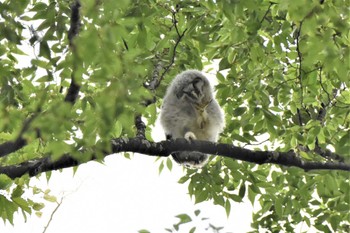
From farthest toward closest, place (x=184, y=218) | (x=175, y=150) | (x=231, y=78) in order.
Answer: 1. (x=231, y=78)
2. (x=175, y=150)
3. (x=184, y=218)

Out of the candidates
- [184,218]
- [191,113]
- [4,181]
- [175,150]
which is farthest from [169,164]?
[4,181]

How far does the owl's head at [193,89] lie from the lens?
791cm

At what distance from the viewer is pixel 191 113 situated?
7891 millimetres

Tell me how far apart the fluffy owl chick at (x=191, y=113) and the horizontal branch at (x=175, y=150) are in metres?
1.77

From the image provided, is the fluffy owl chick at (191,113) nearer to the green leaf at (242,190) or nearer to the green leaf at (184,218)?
the green leaf at (242,190)

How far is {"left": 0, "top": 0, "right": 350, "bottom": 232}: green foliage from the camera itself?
4613 millimetres

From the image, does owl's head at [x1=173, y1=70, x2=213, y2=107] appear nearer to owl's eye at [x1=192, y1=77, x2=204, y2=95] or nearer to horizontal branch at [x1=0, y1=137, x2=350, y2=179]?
owl's eye at [x1=192, y1=77, x2=204, y2=95]

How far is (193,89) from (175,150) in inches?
85.7

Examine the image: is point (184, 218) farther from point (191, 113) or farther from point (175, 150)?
point (191, 113)

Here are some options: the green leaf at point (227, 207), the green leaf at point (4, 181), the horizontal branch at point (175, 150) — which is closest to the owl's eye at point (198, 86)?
the green leaf at point (227, 207)

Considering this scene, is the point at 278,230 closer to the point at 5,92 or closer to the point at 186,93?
the point at 186,93

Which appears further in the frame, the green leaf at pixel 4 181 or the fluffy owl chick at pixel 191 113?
the fluffy owl chick at pixel 191 113

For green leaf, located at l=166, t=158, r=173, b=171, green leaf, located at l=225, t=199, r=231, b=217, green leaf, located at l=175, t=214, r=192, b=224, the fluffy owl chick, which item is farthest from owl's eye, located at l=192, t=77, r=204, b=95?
green leaf, located at l=175, t=214, r=192, b=224

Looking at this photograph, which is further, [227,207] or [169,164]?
[169,164]
